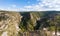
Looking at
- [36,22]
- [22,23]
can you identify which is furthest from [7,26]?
[36,22]

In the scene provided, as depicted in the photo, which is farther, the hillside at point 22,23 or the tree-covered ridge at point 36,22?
the tree-covered ridge at point 36,22

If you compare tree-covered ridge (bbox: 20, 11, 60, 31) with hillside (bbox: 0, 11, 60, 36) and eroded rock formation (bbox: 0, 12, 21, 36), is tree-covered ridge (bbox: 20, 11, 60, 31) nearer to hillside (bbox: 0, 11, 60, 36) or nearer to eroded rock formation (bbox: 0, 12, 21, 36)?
hillside (bbox: 0, 11, 60, 36)

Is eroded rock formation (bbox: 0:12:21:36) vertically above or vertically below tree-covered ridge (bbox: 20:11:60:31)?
above

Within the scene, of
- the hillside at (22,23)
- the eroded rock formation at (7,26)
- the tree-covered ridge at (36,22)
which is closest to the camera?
the eroded rock formation at (7,26)

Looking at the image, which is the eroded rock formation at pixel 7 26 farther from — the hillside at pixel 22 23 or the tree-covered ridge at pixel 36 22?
the tree-covered ridge at pixel 36 22

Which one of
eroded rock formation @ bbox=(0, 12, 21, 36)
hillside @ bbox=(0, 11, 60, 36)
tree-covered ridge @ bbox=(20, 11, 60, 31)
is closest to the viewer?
eroded rock formation @ bbox=(0, 12, 21, 36)

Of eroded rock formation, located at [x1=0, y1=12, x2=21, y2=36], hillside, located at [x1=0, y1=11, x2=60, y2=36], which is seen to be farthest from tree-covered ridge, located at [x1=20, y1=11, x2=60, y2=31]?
eroded rock formation, located at [x1=0, y1=12, x2=21, y2=36]

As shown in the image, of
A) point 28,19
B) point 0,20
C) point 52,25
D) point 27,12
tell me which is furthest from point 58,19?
point 0,20

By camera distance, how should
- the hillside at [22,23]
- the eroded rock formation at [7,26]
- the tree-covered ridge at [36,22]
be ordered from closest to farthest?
1. the eroded rock formation at [7,26]
2. the hillside at [22,23]
3. the tree-covered ridge at [36,22]

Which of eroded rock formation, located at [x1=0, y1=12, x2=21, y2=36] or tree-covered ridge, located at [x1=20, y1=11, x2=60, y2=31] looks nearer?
eroded rock formation, located at [x1=0, y1=12, x2=21, y2=36]

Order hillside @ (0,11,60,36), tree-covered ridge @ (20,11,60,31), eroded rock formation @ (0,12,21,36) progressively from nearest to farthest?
eroded rock formation @ (0,12,21,36) → hillside @ (0,11,60,36) → tree-covered ridge @ (20,11,60,31)

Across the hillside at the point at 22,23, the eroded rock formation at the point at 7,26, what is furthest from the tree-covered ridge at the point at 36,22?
the eroded rock formation at the point at 7,26

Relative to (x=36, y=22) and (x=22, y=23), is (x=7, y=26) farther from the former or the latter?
(x=36, y=22)
